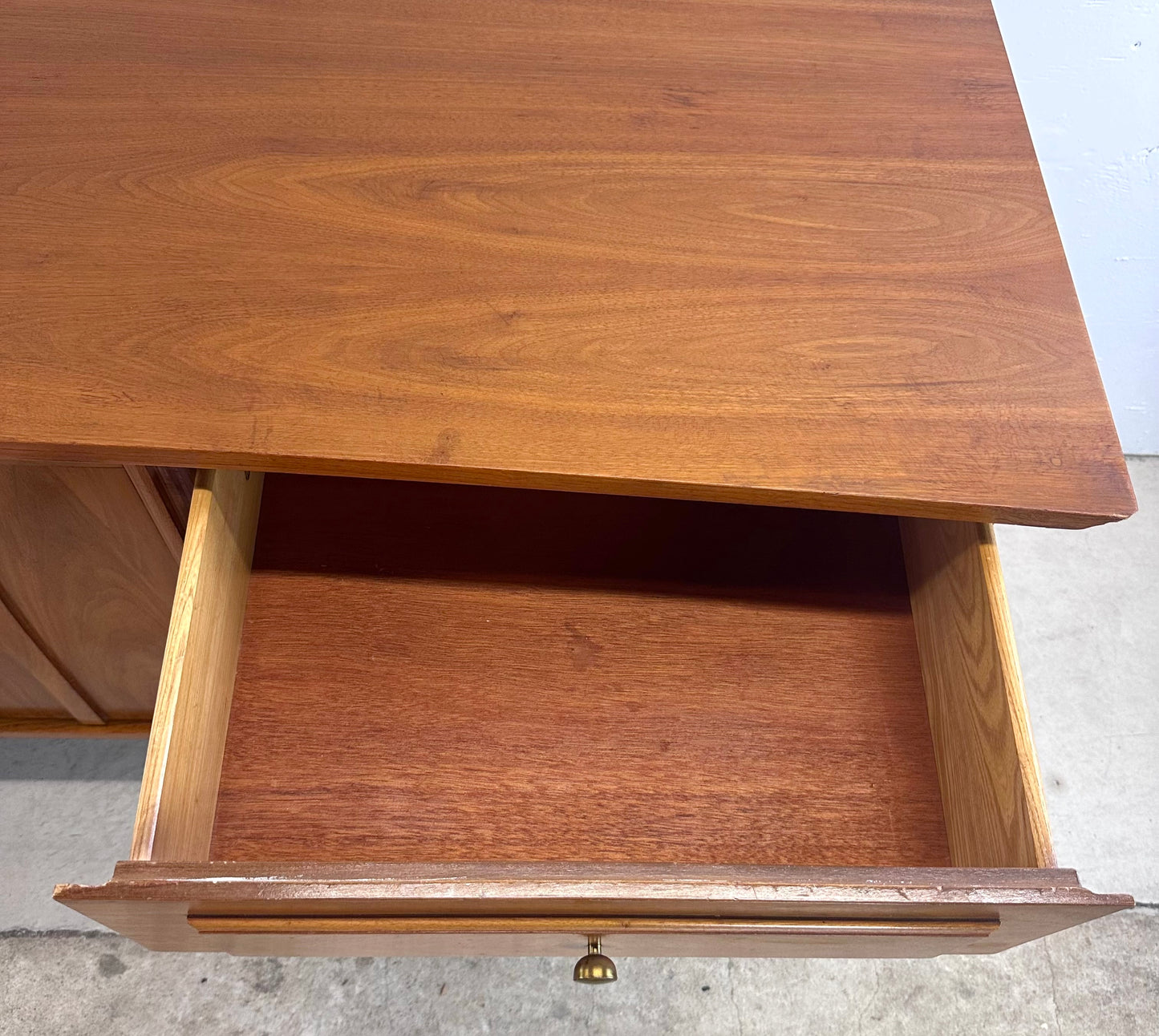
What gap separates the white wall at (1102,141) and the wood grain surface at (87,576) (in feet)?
3.23

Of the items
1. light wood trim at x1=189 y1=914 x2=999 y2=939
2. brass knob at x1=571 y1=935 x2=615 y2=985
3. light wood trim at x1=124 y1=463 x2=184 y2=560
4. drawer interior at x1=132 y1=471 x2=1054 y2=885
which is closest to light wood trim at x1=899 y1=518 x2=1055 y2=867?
drawer interior at x1=132 y1=471 x2=1054 y2=885

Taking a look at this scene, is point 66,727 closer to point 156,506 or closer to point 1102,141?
point 156,506

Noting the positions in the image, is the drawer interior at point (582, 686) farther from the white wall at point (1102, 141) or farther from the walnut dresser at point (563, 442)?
the white wall at point (1102, 141)

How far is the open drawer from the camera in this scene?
1.80 feet

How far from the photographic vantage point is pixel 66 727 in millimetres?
1094

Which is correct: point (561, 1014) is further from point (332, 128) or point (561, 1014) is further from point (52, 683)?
point (332, 128)

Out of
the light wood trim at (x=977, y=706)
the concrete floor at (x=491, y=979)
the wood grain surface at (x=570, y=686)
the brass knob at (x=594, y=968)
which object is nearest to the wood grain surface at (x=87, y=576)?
the wood grain surface at (x=570, y=686)

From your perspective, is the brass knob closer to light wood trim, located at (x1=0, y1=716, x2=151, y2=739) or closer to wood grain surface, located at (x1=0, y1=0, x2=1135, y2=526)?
wood grain surface, located at (x1=0, y1=0, x2=1135, y2=526)

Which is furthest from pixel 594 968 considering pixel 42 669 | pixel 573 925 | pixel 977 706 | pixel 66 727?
pixel 66 727

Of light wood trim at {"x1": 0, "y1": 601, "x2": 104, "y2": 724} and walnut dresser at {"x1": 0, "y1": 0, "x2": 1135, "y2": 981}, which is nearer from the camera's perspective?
walnut dresser at {"x1": 0, "y1": 0, "x2": 1135, "y2": 981}

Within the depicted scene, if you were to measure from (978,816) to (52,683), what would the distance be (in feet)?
2.86

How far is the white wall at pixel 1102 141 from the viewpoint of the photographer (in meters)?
1.01

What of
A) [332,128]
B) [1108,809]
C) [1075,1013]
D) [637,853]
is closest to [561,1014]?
[637,853]

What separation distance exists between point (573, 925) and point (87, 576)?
0.54 meters
